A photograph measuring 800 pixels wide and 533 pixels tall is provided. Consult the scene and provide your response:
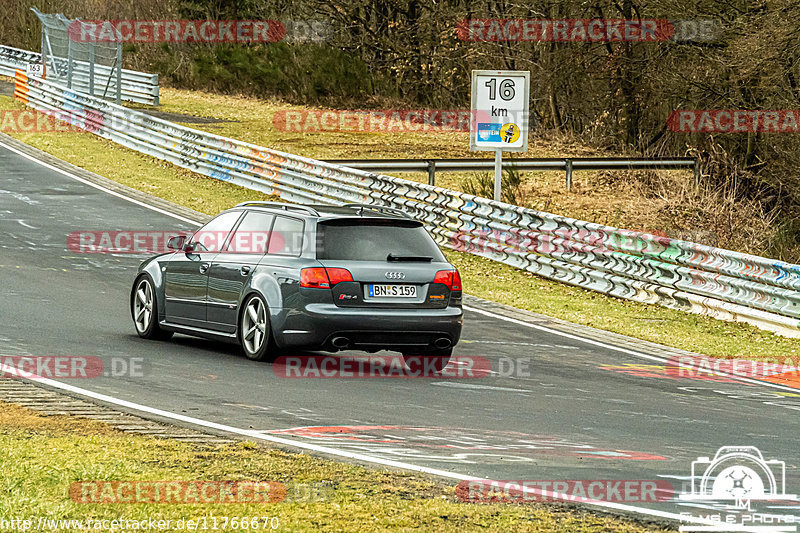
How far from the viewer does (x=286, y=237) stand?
468 inches

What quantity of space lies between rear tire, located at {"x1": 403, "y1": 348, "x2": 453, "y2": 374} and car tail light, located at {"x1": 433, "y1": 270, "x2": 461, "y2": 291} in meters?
0.60

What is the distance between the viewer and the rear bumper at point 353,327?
443 inches

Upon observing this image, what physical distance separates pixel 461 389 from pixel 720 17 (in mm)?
23834

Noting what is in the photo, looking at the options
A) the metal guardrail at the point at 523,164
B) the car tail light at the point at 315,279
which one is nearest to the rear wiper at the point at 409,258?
the car tail light at the point at 315,279

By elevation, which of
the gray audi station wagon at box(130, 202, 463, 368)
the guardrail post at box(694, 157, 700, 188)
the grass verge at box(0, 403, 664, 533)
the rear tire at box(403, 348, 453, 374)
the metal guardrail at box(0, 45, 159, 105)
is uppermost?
the metal guardrail at box(0, 45, 159, 105)

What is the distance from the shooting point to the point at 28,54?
5562 cm

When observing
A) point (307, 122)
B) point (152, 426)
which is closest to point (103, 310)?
point (152, 426)

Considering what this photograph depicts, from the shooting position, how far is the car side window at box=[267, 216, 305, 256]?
11711mm

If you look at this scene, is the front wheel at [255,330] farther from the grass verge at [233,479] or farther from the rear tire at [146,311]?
the grass verge at [233,479]

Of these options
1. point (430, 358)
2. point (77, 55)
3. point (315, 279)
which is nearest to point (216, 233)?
point (315, 279)

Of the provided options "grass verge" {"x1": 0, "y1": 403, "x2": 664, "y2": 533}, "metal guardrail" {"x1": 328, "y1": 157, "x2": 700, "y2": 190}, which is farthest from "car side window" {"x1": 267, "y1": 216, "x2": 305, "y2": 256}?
"metal guardrail" {"x1": 328, "y1": 157, "x2": 700, "y2": 190}

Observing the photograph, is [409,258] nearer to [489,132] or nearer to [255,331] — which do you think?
[255,331]

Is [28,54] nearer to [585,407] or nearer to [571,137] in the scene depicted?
[571,137]

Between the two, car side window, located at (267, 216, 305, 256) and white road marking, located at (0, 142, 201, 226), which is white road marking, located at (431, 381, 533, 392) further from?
white road marking, located at (0, 142, 201, 226)
